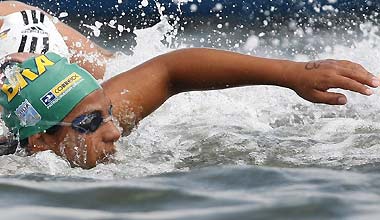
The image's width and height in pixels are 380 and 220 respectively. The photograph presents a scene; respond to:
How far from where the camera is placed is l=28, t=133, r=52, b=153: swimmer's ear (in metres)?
3.36

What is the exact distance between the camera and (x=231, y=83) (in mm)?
3480

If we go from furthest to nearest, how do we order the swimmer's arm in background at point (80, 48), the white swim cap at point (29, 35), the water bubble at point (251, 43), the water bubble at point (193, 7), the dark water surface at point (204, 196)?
the water bubble at point (193, 7) < the water bubble at point (251, 43) < the swimmer's arm in background at point (80, 48) < the white swim cap at point (29, 35) < the dark water surface at point (204, 196)

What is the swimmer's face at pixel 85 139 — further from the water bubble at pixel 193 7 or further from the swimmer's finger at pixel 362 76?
the water bubble at pixel 193 7

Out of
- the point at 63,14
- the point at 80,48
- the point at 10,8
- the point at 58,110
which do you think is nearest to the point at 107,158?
the point at 58,110

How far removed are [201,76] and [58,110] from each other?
57cm

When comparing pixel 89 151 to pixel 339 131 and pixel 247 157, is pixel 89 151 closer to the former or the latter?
pixel 247 157

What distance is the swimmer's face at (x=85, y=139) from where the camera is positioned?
3.25 metres

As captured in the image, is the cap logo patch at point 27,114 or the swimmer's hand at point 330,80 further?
the cap logo patch at point 27,114

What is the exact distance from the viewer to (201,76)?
3494 millimetres

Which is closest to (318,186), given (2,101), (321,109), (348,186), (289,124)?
(348,186)

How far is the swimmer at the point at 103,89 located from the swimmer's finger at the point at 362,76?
0.02 m

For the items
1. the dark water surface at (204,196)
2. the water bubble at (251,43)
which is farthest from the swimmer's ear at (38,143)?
the water bubble at (251,43)

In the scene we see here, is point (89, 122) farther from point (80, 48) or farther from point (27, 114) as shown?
point (80, 48)

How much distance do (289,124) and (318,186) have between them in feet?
6.50
